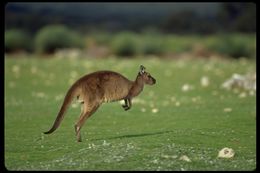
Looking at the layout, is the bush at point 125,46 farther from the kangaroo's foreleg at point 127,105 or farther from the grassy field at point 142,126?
the kangaroo's foreleg at point 127,105

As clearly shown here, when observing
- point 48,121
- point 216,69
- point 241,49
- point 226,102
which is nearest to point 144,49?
point 241,49

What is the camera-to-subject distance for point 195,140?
37.9ft

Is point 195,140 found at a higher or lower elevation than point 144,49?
lower

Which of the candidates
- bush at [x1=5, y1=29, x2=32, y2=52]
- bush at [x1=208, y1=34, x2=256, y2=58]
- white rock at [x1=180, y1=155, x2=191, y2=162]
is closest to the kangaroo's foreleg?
white rock at [x1=180, y1=155, x2=191, y2=162]

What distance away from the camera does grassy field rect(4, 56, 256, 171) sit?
10484mm

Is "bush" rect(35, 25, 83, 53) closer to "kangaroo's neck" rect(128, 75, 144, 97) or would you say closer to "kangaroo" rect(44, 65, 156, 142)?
"kangaroo's neck" rect(128, 75, 144, 97)

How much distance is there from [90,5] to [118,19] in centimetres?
706

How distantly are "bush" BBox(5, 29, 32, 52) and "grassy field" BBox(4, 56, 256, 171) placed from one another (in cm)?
950

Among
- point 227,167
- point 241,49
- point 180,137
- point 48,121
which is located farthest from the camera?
point 241,49

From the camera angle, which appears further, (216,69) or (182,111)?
(216,69)

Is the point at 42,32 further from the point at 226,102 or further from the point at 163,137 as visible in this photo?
the point at 163,137

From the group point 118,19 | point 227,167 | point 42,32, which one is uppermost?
point 118,19

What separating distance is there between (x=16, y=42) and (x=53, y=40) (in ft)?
8.61

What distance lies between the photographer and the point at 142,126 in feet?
47.4
